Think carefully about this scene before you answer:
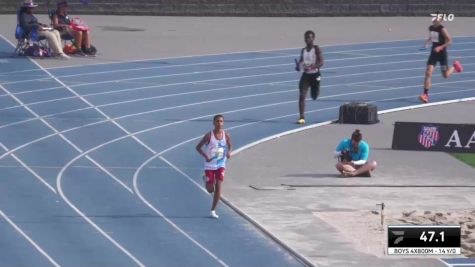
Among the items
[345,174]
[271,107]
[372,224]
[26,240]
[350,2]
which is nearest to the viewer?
[26,240]

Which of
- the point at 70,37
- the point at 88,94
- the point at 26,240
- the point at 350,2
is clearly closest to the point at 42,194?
the point at 26,240

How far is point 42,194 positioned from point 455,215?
517 centimetres

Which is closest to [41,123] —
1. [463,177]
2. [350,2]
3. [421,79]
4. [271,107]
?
[271,107]

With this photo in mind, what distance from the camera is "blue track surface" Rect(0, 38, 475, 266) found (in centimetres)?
1488

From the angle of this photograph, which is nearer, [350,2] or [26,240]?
[26,240]

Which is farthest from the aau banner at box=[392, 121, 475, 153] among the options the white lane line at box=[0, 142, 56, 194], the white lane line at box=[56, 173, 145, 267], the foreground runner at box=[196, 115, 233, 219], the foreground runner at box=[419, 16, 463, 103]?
the white lane line at box=[0, 142, 56, 194]

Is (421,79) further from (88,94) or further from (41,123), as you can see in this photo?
(41,123)

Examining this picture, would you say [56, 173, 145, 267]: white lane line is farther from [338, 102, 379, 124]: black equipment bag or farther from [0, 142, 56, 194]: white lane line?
[338, 102, 379, 124]: black equipment bag

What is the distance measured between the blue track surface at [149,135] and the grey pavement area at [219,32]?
1.05m

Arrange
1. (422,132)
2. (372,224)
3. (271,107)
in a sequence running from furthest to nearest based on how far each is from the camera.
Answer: (271,107) < (422,132) < (372,224)

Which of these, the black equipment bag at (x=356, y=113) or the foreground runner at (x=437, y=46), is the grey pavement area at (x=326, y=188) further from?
the foreground runner at (x=437, y=46)

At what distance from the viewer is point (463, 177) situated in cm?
1919

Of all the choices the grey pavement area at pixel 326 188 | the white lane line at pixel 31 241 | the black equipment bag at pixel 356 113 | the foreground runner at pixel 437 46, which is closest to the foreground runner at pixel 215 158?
the grey pavement area at pixel 326 188

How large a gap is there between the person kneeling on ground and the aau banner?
82.2 inches
